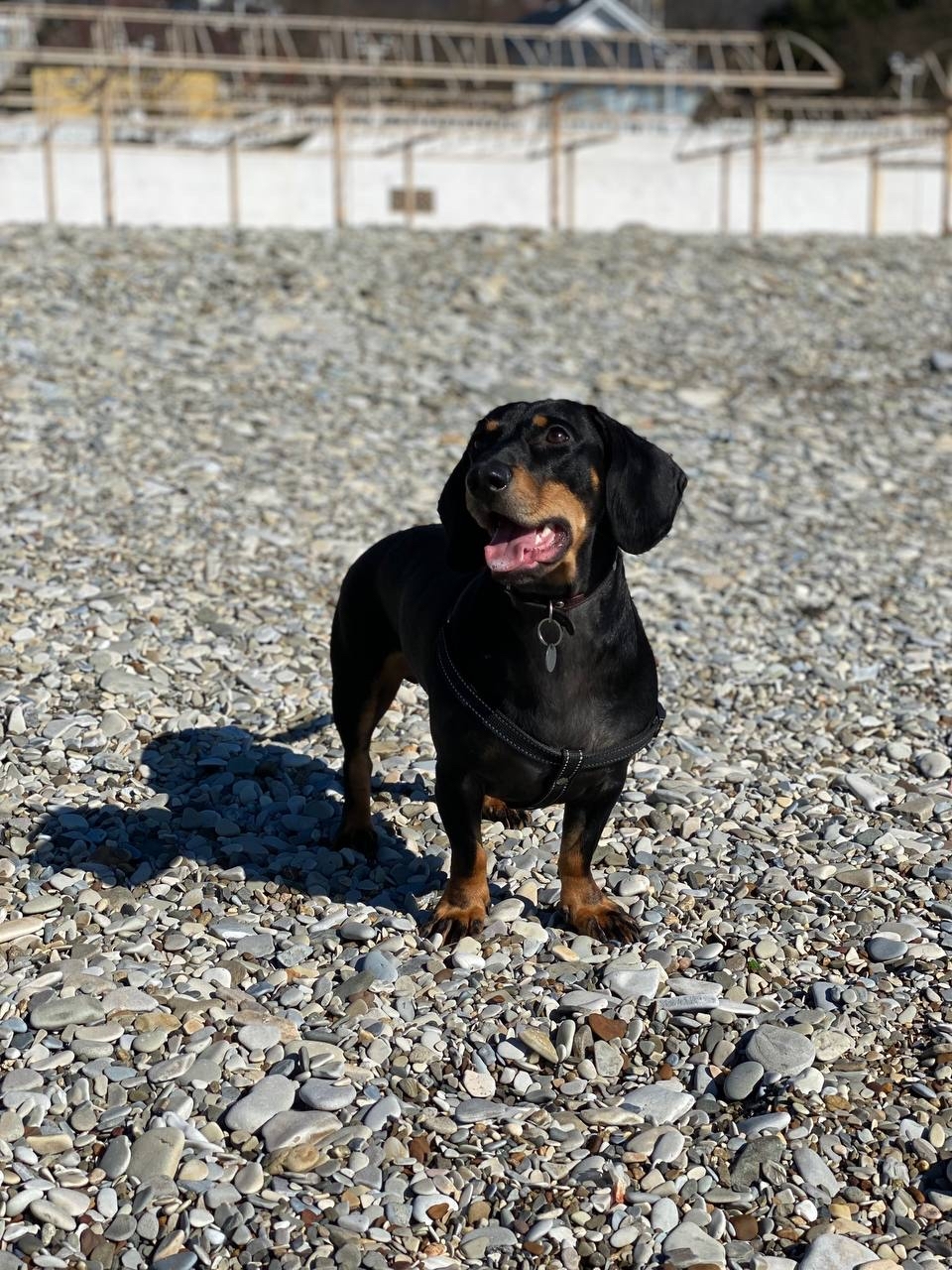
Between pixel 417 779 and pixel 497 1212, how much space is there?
2507mm

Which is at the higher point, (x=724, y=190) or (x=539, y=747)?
(x=724, y=190)

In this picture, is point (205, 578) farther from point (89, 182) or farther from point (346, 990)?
point (89, 182)

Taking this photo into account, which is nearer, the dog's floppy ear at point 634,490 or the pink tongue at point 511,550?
the pink tongue at point 511,550

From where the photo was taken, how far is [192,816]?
517 cm

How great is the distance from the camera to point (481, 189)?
77.5 feet

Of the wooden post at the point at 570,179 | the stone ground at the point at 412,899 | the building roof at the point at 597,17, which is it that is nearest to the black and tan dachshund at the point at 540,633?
the stone ground at the point at 412,899

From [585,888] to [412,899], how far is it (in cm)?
60

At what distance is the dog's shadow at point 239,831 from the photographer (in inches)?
188

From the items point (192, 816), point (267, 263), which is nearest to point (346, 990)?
point (192, 816)

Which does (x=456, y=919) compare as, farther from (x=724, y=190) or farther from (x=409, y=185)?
(x=724, y=190)

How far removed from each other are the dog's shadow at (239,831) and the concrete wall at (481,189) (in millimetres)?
17747

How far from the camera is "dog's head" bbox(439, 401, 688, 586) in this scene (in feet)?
11.8

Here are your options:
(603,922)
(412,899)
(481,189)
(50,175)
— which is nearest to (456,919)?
(412,899)

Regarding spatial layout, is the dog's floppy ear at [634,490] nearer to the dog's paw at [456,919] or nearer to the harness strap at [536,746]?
the harness strap at [536,746]
